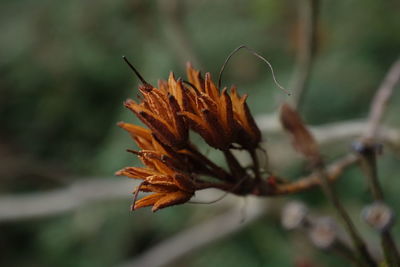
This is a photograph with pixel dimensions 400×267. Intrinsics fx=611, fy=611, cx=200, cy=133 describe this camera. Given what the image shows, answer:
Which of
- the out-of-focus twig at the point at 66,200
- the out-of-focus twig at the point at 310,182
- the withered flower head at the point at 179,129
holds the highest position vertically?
the withered flower head at the point at 179,129

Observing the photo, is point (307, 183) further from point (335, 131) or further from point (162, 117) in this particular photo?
point (335, 131)

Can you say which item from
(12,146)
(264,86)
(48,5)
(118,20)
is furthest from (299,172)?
(12,146)

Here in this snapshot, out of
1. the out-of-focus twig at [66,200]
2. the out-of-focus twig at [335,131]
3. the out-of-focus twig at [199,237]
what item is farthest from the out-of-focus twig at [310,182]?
the out-of-focus twig at [66,200]

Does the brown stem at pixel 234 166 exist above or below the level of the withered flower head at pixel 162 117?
below

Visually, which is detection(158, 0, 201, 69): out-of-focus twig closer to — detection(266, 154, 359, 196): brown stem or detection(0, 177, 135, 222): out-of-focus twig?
detection(0, 177, 135, 222): out-of-focus twig

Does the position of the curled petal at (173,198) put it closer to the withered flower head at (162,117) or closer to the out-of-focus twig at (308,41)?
the withered flower head at (162,117)

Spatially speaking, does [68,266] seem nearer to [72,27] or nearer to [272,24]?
[72,27]

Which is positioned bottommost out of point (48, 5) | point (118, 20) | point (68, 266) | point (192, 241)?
point (68, 266)

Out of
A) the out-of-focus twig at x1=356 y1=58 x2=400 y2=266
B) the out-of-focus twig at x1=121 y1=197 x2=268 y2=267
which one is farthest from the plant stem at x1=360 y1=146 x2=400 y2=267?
the out-of-focus twig at x1=121 y1=197 x2=268 y2=267
